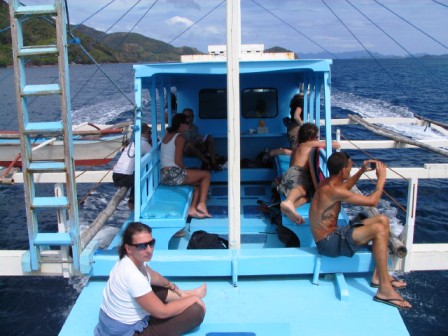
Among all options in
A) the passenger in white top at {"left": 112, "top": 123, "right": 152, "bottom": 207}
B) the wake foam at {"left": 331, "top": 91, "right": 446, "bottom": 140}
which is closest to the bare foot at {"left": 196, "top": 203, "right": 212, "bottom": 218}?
the passenger in white top at {"left": 112, "top": 123, "right": 152, "bottom": 207}

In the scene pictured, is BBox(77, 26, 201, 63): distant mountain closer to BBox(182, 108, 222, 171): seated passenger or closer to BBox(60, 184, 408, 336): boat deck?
BBox(182, 108, 222, 171): seated passenger

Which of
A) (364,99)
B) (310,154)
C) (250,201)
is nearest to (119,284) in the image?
(310,154)

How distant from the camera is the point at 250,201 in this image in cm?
806

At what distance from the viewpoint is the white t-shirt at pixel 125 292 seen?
378 cm

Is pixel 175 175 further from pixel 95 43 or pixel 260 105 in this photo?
pixel 260 105

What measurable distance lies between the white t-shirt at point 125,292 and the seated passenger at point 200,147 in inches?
173

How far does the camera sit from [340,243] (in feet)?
16.4

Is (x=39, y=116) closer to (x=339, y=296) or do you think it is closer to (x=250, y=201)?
(x=250, y=201)

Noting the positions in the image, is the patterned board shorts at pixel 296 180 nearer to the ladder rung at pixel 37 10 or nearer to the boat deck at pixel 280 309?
the boat deck at pixel 280 309

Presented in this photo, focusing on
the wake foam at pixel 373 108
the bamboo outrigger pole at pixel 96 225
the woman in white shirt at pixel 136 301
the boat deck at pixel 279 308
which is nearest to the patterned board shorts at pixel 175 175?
the bamboo outrigger pole at pixel 96 225

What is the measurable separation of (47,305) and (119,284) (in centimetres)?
487

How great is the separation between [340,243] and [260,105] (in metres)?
5.43

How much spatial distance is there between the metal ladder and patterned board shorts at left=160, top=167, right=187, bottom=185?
2.25 m

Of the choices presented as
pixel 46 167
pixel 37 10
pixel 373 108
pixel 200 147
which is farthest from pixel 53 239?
pixel 373 108
